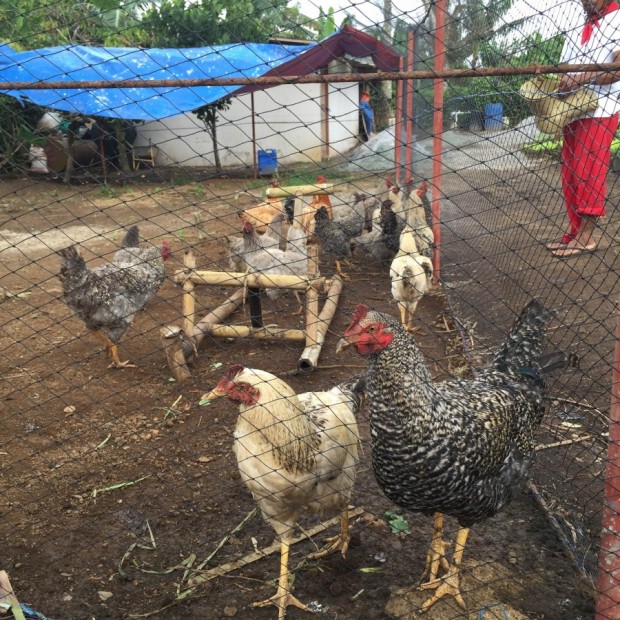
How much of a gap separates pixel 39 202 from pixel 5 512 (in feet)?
33.1

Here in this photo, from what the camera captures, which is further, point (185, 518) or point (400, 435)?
point (185, 518)

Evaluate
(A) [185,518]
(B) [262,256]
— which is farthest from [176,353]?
(B) [262,256]

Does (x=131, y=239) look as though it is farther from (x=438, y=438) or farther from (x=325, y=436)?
(x=438, y=438)

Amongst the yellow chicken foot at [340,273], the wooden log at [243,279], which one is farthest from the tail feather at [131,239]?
the yellow chicken foot at [340,273]

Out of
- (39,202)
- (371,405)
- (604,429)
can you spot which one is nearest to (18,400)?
(371,405)

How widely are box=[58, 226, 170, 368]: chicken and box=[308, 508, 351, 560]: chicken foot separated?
264 centimetres

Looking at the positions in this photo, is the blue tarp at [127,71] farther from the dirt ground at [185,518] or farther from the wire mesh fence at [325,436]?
the dirt ground at [185,518]

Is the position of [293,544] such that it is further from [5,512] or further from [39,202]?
[39,202]

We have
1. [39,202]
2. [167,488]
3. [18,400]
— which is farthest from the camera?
[39,202]

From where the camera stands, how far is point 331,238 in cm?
739

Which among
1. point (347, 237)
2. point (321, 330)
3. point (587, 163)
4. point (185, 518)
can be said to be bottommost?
point (347, 237)

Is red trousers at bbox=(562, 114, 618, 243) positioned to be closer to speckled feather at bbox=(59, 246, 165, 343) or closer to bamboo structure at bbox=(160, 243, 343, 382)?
bamboo structure at bbox=(160, 243, 343, 382)

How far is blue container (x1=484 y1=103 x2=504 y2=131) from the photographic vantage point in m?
4.89

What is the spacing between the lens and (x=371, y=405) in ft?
7.99
